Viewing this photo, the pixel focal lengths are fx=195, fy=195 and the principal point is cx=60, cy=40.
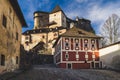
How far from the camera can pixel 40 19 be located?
248 ft

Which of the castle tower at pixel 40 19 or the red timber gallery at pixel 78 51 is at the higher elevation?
the castle tower at pixel 40 19

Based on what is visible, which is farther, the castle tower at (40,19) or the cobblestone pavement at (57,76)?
the castle tower at (40,19)

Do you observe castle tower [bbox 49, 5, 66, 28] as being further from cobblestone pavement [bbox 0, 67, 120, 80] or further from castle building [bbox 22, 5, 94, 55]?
cobblestone pavement [bbox 0, 67, 120, 80]

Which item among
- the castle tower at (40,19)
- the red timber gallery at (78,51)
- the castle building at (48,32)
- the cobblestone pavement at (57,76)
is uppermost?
the castle tower at (40,19)

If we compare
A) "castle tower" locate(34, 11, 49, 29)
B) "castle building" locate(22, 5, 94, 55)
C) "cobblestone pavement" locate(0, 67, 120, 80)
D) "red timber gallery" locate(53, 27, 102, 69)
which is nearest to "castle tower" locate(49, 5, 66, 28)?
"castle building" locate(22, 5, 94, 55)

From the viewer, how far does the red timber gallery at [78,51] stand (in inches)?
1405

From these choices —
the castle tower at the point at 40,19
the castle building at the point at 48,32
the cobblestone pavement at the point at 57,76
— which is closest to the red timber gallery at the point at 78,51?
the cobblestone pavement at the point at 57,76

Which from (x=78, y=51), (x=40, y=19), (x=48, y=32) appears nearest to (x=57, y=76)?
(x=78, y=51)

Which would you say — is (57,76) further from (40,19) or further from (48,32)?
(40,19)

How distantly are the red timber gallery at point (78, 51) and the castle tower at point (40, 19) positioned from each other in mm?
37357

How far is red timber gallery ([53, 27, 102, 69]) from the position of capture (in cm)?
3569

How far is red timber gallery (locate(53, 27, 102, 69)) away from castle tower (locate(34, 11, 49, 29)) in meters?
37.4

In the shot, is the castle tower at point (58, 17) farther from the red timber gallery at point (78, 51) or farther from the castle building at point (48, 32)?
the red timber gallery at point (78, 51)

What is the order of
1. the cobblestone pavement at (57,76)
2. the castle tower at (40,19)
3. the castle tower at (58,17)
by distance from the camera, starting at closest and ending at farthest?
1. the cobblestone pavement at (57,76)
2. the castle tower at (58,17)
3. the castle tower at (40,19)
